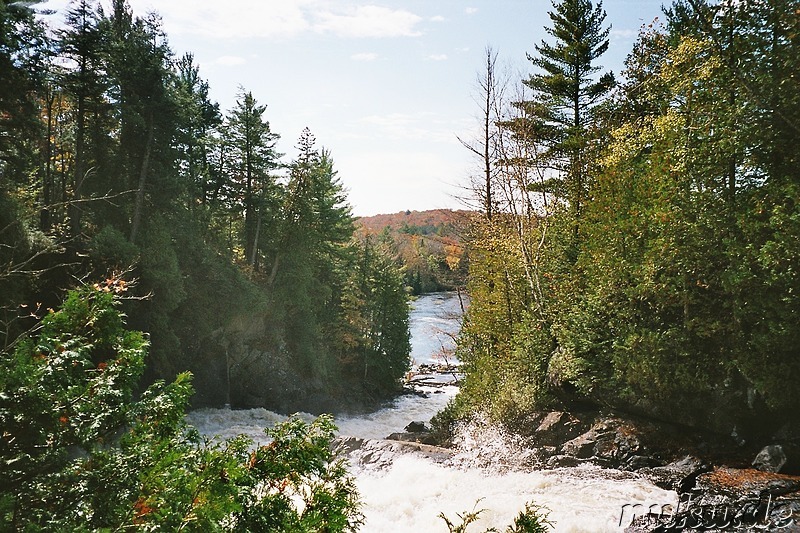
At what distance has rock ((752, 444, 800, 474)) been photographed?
7965 millimetres

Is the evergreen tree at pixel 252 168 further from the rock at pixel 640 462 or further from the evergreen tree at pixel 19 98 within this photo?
the rock at pixel 640 462

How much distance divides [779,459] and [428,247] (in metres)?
70.9

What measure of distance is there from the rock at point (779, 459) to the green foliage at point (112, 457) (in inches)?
317

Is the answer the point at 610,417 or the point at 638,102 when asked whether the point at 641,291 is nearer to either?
the point at 610,417

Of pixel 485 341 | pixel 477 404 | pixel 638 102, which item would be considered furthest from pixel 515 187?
pixel 477 404

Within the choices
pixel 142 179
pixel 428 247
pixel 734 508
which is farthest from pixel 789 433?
pixel 428 247

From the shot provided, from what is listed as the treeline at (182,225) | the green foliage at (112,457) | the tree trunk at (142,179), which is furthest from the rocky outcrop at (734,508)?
the tree trunk at (142,179)

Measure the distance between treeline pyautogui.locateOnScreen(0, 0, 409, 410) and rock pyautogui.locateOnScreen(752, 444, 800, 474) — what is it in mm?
13347

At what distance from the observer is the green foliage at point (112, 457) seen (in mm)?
2986

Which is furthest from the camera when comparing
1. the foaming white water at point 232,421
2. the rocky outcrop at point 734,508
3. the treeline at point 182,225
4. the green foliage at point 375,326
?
the green foliage at point 375,326

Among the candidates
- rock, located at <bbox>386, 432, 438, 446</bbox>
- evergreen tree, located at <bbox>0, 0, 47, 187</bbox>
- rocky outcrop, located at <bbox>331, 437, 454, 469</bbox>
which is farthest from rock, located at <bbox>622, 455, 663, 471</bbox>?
evergreen tree, located at <bbox>0, 0, 47, 187</bbox>

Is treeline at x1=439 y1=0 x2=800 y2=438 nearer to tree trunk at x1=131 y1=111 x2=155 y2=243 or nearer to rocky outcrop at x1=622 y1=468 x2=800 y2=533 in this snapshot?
rocky outcrop at x1=622 y1=468 x2=800 y2=533

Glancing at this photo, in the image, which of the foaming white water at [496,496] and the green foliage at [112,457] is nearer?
the green foliage at [112,457]

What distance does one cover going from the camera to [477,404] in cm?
1499
